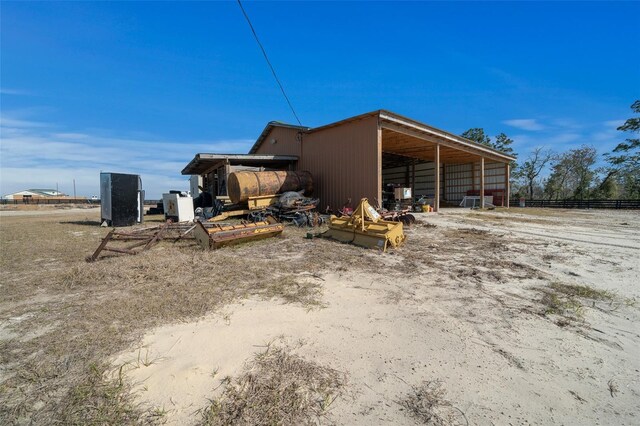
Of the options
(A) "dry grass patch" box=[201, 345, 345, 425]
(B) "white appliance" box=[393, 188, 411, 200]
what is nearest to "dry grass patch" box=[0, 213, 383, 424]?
(A) "dry grass patch" box=[201, 345, 345, 425]

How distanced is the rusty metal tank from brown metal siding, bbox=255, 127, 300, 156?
139 inches

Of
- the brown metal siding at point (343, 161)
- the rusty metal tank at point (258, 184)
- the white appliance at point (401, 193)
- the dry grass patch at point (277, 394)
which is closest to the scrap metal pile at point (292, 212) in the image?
the rusty metal tank at point (258, 184)

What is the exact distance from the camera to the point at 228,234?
6.64m

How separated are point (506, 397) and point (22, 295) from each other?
5.48 metres

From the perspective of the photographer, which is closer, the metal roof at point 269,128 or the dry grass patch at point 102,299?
the dry grass patch at point 102,299

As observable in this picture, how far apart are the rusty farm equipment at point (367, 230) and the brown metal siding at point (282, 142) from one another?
924 centimetres

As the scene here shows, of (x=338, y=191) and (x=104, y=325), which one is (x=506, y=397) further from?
(x=338, y=191)

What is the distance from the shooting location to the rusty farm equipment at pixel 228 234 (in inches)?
254

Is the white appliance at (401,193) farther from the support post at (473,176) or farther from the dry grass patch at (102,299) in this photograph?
the support post at (473,176)

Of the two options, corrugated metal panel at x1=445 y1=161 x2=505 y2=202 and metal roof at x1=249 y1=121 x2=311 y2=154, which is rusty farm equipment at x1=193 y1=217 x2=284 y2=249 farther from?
corrugated metal panel at x1=445 y1=161 x2=505 y2=202

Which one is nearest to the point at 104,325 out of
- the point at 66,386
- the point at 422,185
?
the point at 66,386

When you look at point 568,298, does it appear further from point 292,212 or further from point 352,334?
point 292,212

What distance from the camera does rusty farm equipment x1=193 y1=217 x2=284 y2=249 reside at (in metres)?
6.45

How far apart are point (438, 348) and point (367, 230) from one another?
14.6 ft
